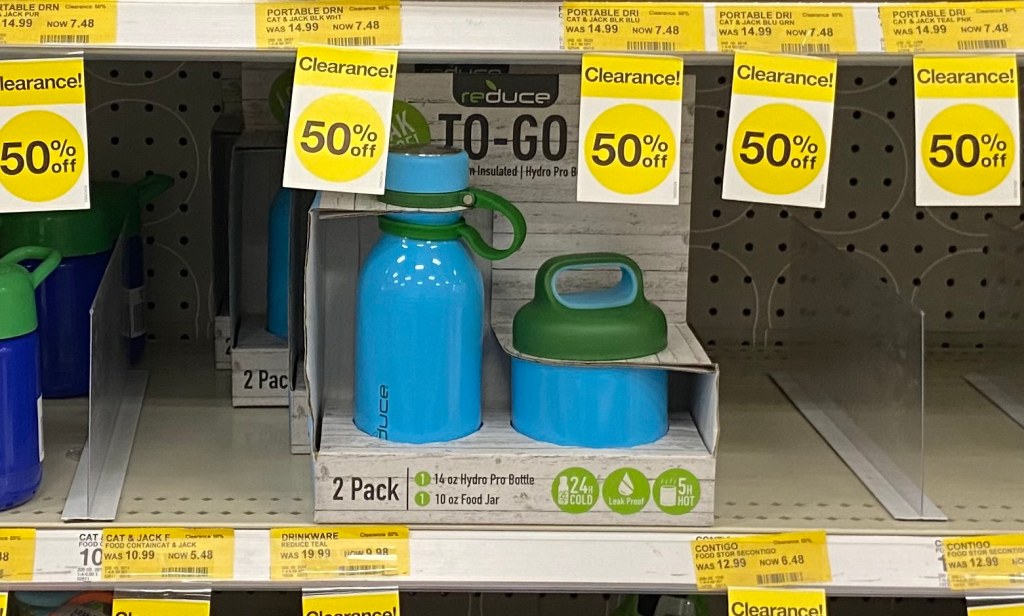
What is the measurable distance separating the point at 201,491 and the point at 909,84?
96 centimetres

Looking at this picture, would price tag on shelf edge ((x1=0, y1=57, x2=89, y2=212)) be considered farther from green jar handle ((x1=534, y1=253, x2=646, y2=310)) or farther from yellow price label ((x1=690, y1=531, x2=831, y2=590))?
yellow price label ((x1=690, y1=531, x2=831, y2=590))

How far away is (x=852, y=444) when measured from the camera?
1.20m

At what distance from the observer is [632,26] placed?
0.92 m

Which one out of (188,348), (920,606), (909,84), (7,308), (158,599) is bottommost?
(920,606)

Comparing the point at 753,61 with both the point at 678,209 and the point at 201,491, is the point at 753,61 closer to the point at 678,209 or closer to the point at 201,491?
the point at 678,209

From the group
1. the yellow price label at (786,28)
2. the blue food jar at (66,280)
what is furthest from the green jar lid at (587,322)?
the blue food jar at (66,280)

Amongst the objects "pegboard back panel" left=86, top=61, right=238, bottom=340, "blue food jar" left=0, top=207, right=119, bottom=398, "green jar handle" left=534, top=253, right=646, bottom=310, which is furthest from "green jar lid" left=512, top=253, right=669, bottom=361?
"pegboard back panel" left=86, top=61, right=238, bottom=340

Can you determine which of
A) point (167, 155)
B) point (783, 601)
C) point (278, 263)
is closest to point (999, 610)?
point (783, 601)

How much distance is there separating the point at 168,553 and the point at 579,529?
33 cm

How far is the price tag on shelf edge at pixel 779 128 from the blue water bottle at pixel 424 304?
A: 0.63ft

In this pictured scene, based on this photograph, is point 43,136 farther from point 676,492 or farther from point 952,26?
point 952,26

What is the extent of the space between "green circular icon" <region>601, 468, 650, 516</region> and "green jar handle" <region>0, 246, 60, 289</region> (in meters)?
0.49

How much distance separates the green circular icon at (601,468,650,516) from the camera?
985 millimetres

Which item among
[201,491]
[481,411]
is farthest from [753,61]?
[201,491]
